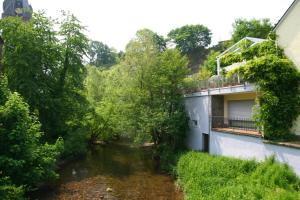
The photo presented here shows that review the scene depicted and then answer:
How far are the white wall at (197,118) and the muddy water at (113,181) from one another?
144 inches

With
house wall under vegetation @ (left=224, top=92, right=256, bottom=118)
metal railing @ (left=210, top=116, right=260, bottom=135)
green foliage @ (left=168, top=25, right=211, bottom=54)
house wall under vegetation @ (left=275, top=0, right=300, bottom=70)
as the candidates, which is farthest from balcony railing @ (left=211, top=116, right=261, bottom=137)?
green foliage @ (left=168, top=25, right=211, bottom=54)

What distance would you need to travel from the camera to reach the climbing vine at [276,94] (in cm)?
1409

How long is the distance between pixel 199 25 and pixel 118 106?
55369mm

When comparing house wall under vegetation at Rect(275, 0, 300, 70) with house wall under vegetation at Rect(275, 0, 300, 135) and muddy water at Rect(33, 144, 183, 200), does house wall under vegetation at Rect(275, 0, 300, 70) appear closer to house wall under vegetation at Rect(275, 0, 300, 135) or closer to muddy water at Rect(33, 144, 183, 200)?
house wall under vegetation at Rect(275, 0, 300, 135)

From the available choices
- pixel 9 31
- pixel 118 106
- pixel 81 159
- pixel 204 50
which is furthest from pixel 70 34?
pixel 204 50

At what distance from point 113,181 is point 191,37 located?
5969cm

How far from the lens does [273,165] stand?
42.2 feet

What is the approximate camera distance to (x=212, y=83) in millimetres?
20109

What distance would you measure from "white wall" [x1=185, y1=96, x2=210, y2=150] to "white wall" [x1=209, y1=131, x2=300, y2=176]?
1.75 meters

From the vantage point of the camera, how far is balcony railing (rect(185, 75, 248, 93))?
17.4 metres

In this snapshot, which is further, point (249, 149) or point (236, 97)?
point (236, 97)

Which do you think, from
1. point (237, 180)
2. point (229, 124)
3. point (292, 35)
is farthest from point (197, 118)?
point (292, 35)

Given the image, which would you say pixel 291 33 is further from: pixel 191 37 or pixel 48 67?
pixel 191 37

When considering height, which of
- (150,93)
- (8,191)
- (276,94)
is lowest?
(8,191)
